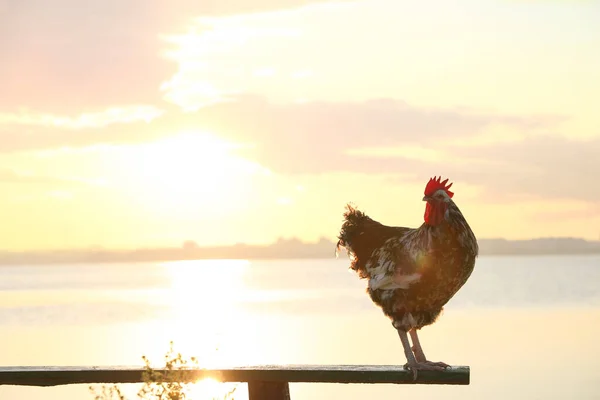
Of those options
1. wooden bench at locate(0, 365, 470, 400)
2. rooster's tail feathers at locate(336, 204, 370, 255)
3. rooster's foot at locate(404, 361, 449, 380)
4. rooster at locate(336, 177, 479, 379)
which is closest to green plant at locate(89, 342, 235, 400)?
wooden bench at locate(0, 365, 470, 400)

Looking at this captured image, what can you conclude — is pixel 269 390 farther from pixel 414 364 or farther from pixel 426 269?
pixel 426 269

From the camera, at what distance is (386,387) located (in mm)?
20266

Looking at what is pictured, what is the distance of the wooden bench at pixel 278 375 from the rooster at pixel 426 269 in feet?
2.99

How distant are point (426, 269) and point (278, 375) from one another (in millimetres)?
1916

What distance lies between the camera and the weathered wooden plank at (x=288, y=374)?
20.4 ft

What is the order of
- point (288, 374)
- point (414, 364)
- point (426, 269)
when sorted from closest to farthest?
point (288, 374)
point (414, 364)
point (426, 269)

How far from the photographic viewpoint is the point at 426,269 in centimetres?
766

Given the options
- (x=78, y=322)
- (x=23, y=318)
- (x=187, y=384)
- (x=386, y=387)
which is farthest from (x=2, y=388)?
(x=23, y=318)

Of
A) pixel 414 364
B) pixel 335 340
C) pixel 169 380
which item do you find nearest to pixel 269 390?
pixel 169 380

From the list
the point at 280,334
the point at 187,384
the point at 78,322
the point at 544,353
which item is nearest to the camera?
the point at 187,384

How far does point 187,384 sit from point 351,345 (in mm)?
21923

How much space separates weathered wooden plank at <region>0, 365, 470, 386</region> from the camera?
621 cm

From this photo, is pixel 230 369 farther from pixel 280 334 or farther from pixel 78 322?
pixel 78 322

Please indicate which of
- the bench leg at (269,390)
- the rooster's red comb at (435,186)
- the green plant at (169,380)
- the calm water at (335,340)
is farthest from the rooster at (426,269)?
the calm water at (335,340)
